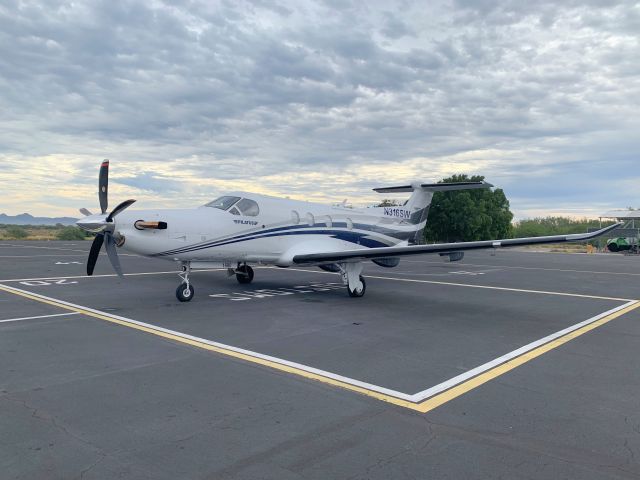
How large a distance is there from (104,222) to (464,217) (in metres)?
52.2

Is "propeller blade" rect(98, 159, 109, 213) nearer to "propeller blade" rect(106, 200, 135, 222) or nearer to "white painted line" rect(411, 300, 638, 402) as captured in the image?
"propeller blade" rect(106, 200, 135, 222)

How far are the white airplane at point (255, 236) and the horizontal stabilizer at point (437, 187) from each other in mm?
80

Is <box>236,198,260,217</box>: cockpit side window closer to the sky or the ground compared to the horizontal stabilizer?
closer to the ground

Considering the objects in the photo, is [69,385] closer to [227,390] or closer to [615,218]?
[227,390]

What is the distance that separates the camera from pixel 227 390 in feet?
17.4

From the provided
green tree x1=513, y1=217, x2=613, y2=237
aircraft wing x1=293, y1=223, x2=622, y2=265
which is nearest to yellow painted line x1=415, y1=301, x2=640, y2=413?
aircraft wing x1=293, y1=223, x2=622, y2=265

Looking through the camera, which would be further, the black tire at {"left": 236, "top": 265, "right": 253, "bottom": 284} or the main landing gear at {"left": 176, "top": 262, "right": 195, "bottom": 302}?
the black tire at {"left": 236, "top": 265, "right": 253, "bottom": 284}

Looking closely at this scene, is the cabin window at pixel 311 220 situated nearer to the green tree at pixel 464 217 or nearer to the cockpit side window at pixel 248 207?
the cockpit side window at pixel 248 207

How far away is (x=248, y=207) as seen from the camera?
13.4m

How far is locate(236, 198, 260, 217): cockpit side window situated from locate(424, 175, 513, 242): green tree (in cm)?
4711

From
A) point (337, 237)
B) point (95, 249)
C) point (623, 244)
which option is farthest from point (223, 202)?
point (623, 244)

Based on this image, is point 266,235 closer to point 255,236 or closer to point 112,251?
point 255,236

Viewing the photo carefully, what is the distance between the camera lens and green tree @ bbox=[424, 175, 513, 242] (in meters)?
57.4

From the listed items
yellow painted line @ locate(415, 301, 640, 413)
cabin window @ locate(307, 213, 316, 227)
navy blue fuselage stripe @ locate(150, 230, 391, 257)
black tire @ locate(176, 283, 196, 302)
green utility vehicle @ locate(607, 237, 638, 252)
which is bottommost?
yellow painted line @ locate(415, 301, 640, 413)
